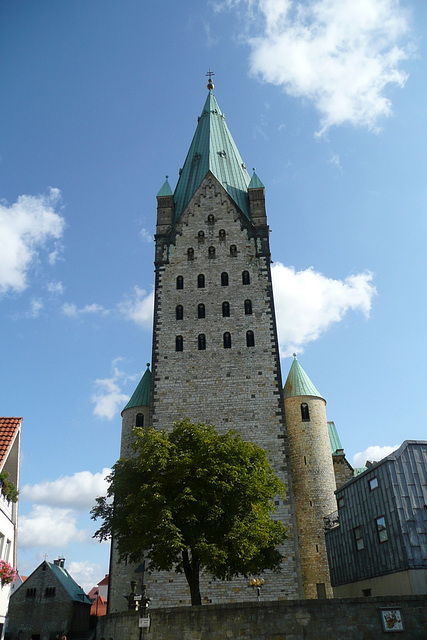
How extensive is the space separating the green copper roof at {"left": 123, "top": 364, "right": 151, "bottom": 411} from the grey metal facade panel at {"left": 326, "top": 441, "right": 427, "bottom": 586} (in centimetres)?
1595

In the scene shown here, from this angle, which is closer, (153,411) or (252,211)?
(153,411)

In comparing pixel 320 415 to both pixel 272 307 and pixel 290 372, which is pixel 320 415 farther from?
pixel 272 307

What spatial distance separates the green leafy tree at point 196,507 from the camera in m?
22.7

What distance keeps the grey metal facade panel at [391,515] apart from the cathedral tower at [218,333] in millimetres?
4530

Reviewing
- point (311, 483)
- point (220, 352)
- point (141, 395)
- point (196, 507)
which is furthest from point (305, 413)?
point (196, 507)

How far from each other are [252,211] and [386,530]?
1081 inches

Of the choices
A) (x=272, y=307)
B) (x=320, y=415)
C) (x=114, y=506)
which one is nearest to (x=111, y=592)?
(x=114, y=506)

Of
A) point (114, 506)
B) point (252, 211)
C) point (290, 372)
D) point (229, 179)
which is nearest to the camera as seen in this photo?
point (114, 506)

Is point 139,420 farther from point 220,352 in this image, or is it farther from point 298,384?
point 298,384

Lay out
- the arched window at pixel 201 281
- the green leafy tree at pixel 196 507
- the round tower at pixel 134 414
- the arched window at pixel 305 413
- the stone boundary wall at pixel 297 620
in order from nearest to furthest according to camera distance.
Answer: the stone boundary wall at pixel 297 620 < the green leafy tree at pixel 196 507 < the round tower at pixel 134 414 < the arched window at pixel 305 413 < the arched window at pixel 201 281

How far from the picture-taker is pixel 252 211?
144 ft

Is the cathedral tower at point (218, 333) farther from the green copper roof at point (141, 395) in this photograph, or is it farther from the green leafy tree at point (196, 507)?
the green leafy tree at point (196, 507)

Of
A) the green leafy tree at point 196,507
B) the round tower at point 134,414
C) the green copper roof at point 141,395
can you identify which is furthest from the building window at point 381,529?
the green copper roof at point 141,395

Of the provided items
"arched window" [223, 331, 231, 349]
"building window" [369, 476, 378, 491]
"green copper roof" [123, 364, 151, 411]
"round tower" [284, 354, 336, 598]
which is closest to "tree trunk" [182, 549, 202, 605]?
"building window" [369, 476, 378, 491]
